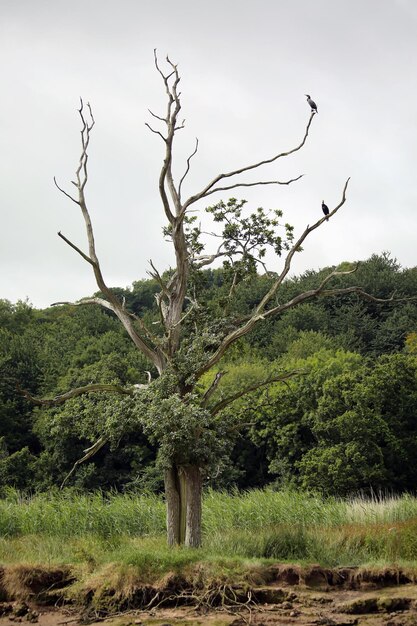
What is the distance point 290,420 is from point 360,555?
73.3 ft

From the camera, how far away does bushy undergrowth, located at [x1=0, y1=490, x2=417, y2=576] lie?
15.7 metres

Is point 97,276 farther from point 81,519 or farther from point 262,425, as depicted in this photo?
point 262,425

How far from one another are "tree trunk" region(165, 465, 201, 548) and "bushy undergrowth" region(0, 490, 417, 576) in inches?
13.7

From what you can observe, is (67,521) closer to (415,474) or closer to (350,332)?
(415,474)

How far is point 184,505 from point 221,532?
1545mm

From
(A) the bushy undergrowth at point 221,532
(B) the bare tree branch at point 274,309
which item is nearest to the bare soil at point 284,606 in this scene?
(A) the bushy undergrowth at point 221,532

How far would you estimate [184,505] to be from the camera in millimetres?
17281

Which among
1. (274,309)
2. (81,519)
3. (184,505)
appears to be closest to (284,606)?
(184,505)

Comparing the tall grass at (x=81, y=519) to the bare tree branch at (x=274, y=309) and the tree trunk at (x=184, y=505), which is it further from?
the bare tree branch at (x=274, y=309)

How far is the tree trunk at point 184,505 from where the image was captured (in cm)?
1675

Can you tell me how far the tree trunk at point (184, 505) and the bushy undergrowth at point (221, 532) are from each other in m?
0.35

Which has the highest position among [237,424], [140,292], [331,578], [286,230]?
[140,292]

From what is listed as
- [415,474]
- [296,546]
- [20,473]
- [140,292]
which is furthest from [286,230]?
[140,292]

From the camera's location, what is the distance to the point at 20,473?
1481 inches
